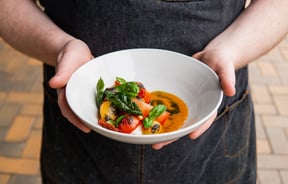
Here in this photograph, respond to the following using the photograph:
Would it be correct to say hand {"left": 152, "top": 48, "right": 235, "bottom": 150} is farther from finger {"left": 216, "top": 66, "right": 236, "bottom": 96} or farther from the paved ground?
the paved ground

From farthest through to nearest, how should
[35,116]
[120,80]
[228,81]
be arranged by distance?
[35,116], [120,80], [228,81]

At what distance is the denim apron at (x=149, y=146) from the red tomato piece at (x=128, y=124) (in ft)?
0.49

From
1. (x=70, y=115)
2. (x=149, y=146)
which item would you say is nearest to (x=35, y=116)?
(x=149, y=146)

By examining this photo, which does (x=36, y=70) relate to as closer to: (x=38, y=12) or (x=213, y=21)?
(x=38, y=12)

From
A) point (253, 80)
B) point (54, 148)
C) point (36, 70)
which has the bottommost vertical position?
point (36, 70)

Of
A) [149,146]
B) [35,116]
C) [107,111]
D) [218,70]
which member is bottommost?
[35,116]

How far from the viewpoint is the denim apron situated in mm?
805

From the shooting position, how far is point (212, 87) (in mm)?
729

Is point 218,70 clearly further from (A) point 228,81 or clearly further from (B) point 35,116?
(B) point 35,116

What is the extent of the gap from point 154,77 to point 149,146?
0.16 metres

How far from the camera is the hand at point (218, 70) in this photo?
0.69 metres

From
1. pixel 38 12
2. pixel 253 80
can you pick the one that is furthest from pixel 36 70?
pixel 38 12

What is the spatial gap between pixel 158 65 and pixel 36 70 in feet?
6.31

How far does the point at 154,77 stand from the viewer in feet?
2.72
